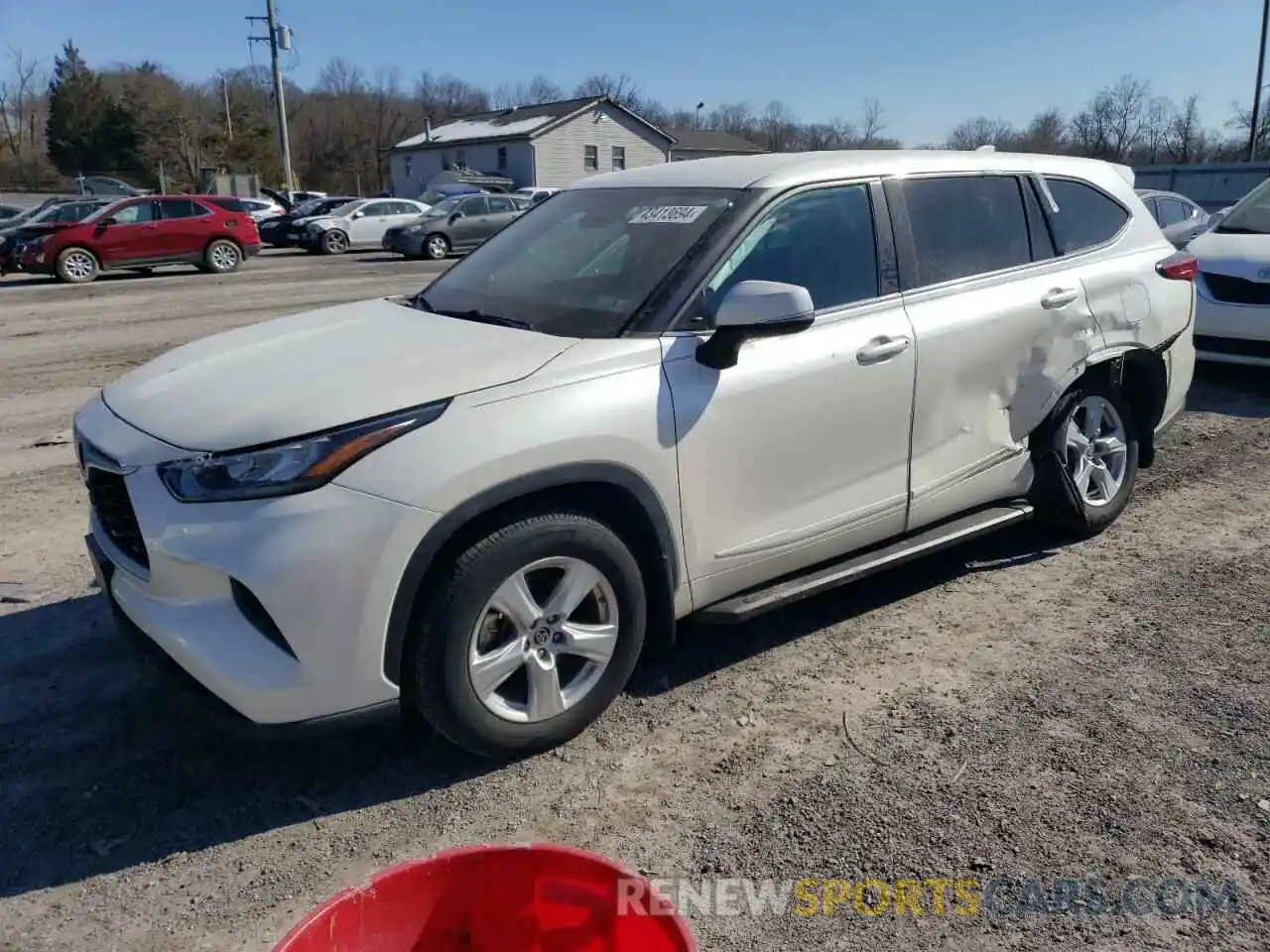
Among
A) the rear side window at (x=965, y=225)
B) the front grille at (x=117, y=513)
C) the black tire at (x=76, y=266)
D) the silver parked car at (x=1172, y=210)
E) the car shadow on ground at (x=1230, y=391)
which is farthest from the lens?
the black tire at (x=76, y=266)

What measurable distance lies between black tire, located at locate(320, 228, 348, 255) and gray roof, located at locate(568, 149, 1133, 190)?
25207mm

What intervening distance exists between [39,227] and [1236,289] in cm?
2107

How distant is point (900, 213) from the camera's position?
4066 mm

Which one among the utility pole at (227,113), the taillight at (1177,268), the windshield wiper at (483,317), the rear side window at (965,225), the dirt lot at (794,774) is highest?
the utility pole at (227,113)

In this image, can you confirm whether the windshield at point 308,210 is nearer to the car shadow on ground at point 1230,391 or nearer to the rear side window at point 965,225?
the car shadow on ground at point 1230,391

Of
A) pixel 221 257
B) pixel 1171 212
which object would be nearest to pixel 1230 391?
pixel 1171 212

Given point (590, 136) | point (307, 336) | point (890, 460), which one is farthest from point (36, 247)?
point (590, 136)

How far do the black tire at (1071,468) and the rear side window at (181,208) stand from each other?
20592 mm

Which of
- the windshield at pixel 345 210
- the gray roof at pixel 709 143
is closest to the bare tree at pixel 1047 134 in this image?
the gray roof at pixel 709 143

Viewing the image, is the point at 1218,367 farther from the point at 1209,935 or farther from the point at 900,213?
the point at 1209,935

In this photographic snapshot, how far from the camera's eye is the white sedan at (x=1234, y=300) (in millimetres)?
7805

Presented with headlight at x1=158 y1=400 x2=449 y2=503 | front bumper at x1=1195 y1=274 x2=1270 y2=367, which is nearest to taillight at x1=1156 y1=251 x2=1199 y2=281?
front bumper at x1=1195 y1=274 x2=1270 y2=367

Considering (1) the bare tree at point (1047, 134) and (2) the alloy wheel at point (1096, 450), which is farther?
(1) the bare tree at point (1047, 134)

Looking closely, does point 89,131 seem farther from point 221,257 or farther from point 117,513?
point 117,513
